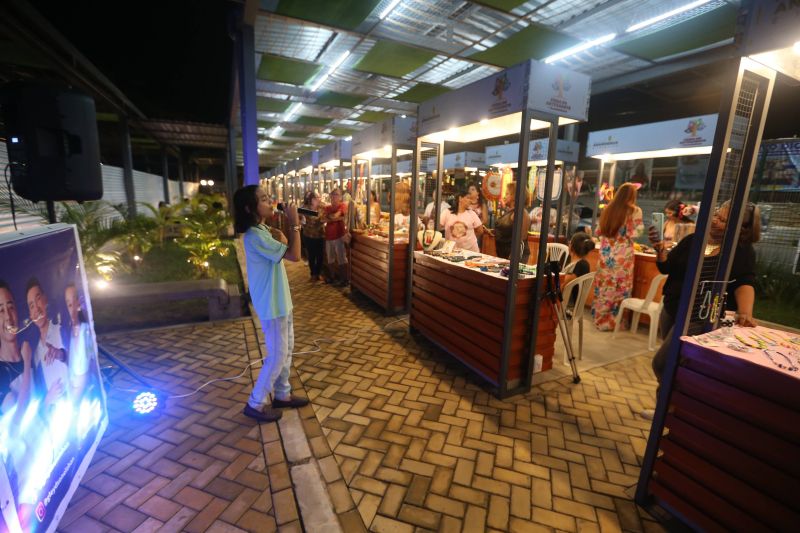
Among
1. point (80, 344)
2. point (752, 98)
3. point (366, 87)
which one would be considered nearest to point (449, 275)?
point (752, 98)

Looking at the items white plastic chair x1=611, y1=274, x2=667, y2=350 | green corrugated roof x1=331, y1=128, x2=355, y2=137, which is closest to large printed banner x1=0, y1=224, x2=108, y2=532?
white plastic chair x1=611, y1=274, x2=667, y2=350

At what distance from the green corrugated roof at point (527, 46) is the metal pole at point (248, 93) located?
3898 mm

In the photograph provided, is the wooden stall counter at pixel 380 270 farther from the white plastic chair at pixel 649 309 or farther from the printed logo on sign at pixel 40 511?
the printed logo on sign at pixel 40 511

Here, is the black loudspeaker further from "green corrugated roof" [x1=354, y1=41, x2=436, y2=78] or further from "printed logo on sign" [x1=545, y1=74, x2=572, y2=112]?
"green corrugated roof" [x1=354, y1=41, x2=436, y2=78]

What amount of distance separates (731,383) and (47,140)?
4887mm

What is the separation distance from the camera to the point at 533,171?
5.25 m

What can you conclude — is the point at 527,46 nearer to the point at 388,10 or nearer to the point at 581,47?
the point at 581,47

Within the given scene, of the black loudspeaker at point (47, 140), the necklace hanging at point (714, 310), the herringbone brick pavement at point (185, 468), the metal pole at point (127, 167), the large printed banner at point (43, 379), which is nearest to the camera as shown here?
the large printed banner at point (43, 379)

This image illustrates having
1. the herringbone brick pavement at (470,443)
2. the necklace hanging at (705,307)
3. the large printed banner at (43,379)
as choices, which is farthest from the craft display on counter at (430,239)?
the large printed banner at (43,379)

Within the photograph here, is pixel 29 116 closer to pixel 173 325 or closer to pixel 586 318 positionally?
pixel 173 325

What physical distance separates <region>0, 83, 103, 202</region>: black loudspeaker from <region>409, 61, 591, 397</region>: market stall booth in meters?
3.37

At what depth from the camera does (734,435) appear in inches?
70.6

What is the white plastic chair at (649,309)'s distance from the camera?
471 centimetres

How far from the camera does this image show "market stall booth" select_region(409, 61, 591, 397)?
10.1 feet
